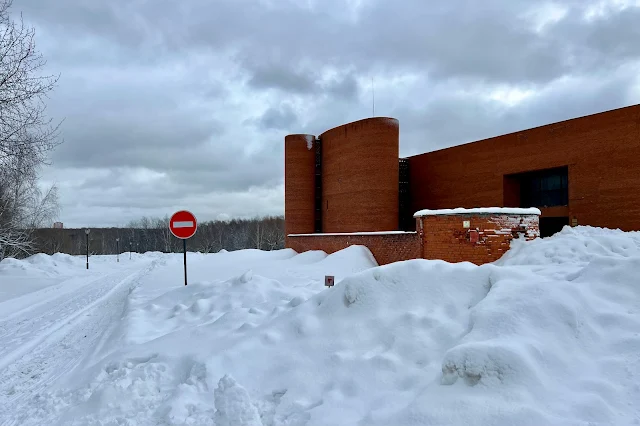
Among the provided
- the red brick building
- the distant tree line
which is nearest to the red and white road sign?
the red brick building

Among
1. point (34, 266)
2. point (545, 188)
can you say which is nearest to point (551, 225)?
point (545, 188)

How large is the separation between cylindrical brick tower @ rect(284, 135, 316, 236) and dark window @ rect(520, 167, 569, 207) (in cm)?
1614

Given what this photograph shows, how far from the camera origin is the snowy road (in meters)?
5.32

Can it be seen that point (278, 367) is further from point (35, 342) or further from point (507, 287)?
point (35, 342)

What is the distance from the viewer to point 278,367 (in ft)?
15.7

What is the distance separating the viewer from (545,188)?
87.9ft

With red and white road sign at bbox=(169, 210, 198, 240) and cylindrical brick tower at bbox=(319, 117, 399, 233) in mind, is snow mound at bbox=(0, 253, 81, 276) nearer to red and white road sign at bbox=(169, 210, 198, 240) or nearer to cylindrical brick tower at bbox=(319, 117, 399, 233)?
red and white road sign at bbox=(169, 210, 198, 240)

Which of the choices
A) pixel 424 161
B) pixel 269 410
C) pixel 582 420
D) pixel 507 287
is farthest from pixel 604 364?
pixel 424 161

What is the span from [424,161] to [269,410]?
104ft

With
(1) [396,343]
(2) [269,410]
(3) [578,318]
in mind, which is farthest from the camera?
(1) [396,343]

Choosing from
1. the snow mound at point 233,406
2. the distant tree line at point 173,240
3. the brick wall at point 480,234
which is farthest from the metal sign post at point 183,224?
the distant tree line at point 173,240

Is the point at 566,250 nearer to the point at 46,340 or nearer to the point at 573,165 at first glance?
the point at 573,165

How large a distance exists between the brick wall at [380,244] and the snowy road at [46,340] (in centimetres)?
1110

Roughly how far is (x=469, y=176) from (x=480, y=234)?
55.3 ft
